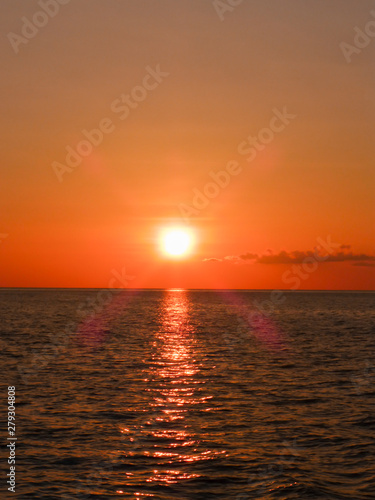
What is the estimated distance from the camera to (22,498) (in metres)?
18.0

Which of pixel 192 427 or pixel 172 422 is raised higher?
pixel 172 422

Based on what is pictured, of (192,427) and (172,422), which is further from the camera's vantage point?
(172,422)

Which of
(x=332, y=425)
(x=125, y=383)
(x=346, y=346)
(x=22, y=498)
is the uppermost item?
(x=346, y=346)

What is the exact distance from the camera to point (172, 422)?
89.6 ft

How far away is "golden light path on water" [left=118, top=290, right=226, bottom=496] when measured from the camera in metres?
20.8

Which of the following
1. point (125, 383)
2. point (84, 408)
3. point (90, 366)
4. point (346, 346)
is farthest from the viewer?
point (346, 346)

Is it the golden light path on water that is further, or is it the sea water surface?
the golden light path on water

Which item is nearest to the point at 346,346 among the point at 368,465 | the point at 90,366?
the point at 90,366

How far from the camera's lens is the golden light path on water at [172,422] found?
68.2ft

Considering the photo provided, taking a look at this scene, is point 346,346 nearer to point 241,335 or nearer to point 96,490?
point 241,335

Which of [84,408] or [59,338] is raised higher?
[59,338]

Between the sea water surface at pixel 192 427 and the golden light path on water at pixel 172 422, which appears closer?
the sea water surface at pixel 192 427

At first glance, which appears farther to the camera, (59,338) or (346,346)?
(59,338)

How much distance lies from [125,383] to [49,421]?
10.7m
